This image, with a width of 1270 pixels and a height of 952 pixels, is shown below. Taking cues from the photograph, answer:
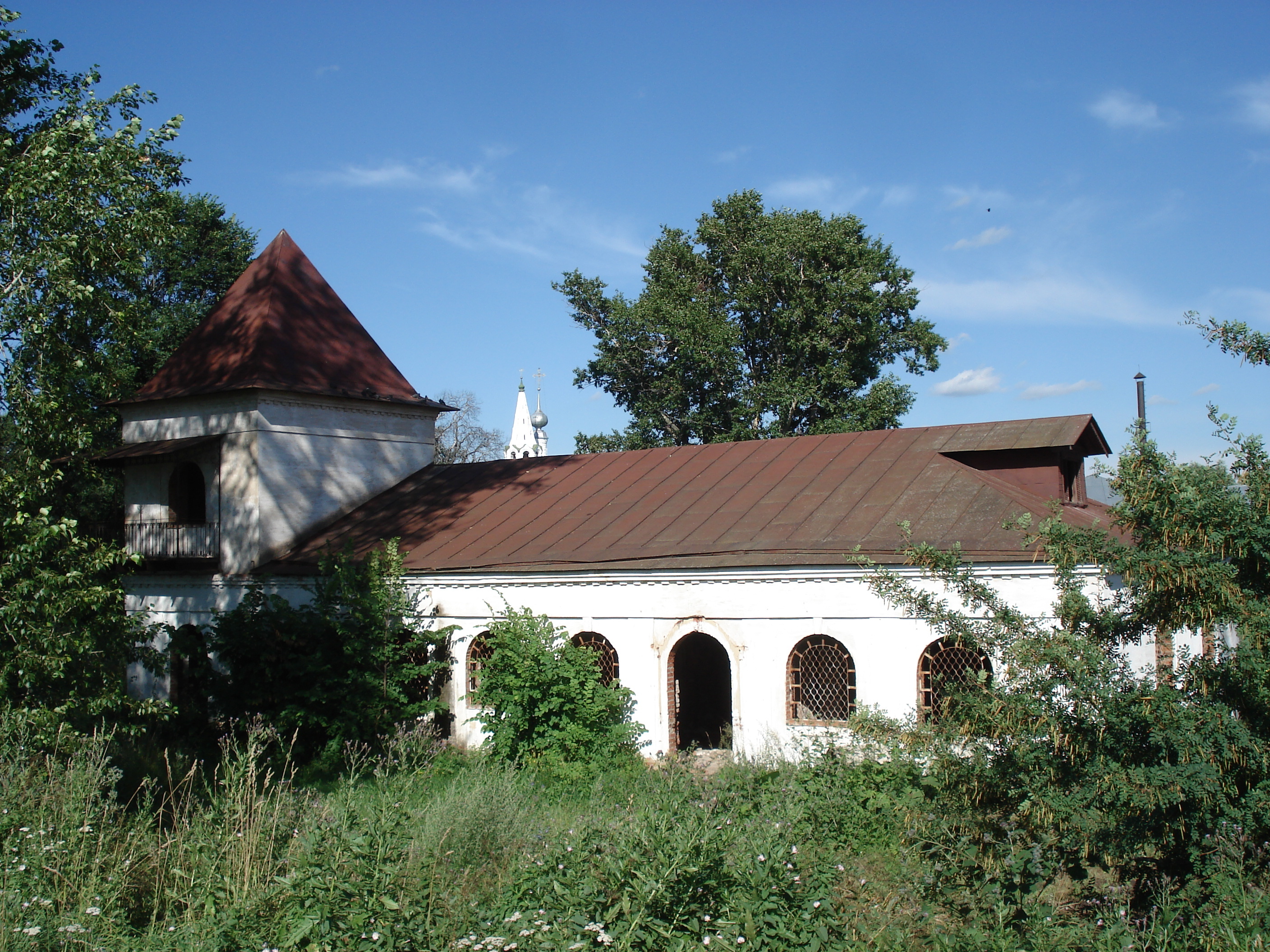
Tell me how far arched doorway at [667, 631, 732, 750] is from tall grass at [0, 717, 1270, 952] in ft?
28.3

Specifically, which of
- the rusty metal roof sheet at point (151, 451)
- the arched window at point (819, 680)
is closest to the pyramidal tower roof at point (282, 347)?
the rusty metal roof sheet at point (151, 451)

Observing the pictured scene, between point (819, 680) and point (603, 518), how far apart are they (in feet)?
15.3

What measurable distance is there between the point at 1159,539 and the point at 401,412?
17.3 m

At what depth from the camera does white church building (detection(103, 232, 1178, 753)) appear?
529 inches

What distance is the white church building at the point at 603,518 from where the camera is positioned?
529 inches

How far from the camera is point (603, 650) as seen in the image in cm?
1521

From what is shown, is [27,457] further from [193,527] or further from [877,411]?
[877,411]

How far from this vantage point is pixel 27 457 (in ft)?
31.4

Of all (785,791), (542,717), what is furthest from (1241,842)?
(542,717)

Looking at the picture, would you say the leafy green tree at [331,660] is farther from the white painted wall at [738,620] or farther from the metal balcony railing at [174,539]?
the metal balcony railing at [174,539]

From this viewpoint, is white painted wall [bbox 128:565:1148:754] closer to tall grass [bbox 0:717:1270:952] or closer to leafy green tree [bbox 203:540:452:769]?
leafy green tree [bbox 203:540:452:769]

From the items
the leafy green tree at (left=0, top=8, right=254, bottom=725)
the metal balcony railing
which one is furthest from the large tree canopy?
the leafy green tree at (left=0, top=8, right=254, bottom=725)

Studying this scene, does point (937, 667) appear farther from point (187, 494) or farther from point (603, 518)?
point (187, 494)

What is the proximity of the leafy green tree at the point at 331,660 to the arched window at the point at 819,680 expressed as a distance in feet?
18.4
